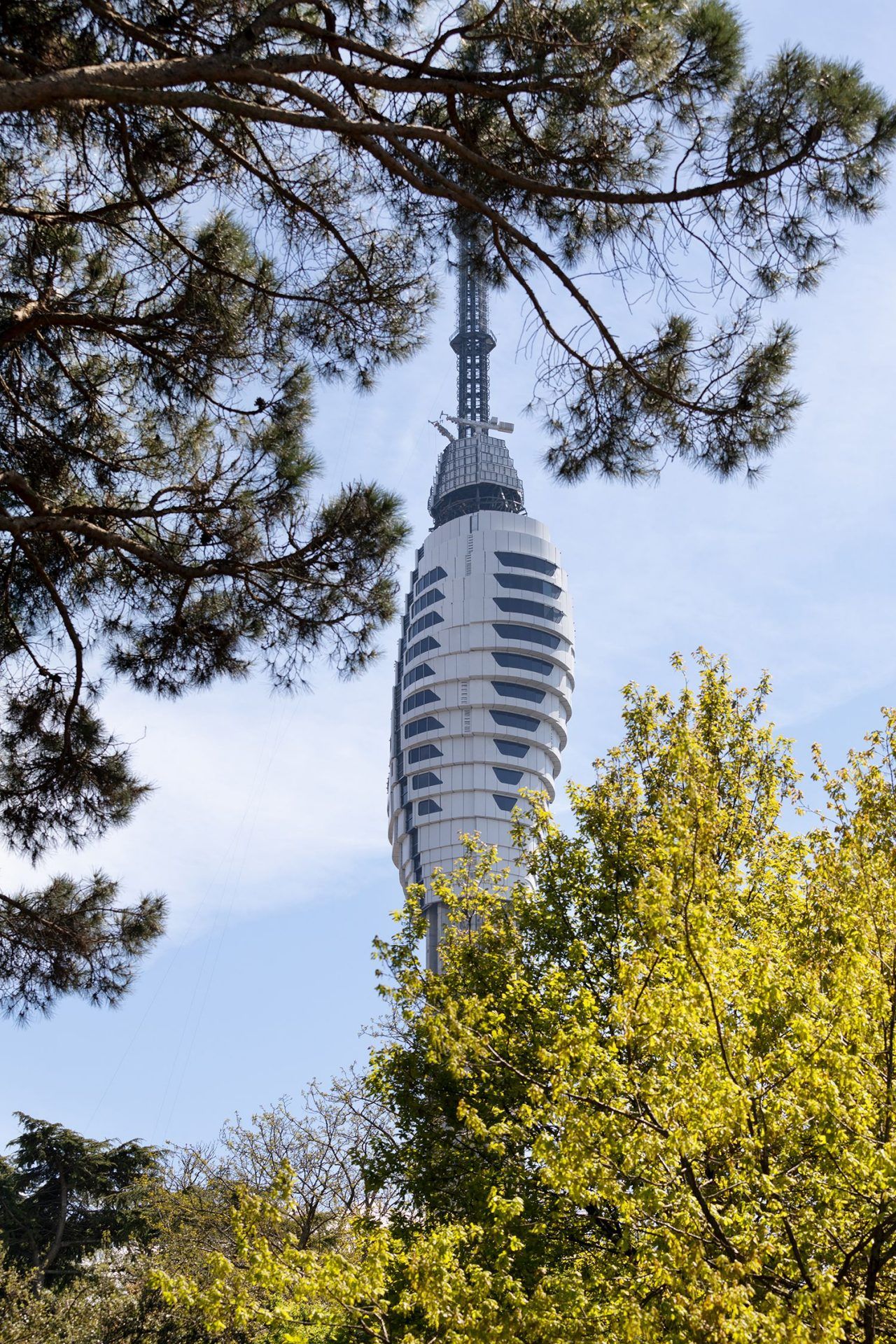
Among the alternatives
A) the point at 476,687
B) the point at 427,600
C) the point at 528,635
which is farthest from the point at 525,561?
the point at 476,687

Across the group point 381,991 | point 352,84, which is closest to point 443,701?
point 381,991

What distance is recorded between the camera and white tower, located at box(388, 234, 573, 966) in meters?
65.4

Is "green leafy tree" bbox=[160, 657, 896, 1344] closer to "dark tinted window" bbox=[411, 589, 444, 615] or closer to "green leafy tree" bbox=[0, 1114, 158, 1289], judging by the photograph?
"green leafy tree" bbox=[0, 1114, 158, 1289]

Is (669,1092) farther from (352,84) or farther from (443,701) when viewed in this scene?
(443,701)

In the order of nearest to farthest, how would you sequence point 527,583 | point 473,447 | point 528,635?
point 528,635
point 527,583
point 473,447

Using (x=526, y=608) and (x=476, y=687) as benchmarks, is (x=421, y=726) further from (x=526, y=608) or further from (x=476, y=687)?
(x=526, y=608)

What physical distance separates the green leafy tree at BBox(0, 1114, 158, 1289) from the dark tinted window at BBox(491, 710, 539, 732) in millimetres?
39210

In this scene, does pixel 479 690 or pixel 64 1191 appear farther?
pixel 479 690

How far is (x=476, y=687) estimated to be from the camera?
66375mm

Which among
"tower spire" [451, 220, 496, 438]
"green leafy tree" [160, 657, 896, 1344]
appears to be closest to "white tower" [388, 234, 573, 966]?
"tower spire" [451, 220, 496, 438]

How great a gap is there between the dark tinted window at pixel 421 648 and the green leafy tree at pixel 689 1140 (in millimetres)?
59234

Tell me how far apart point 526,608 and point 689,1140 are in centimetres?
6364

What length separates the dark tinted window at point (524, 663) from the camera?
219ft

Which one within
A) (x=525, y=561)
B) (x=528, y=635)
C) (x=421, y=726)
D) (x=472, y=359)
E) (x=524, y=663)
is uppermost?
(x=472, y=359)
